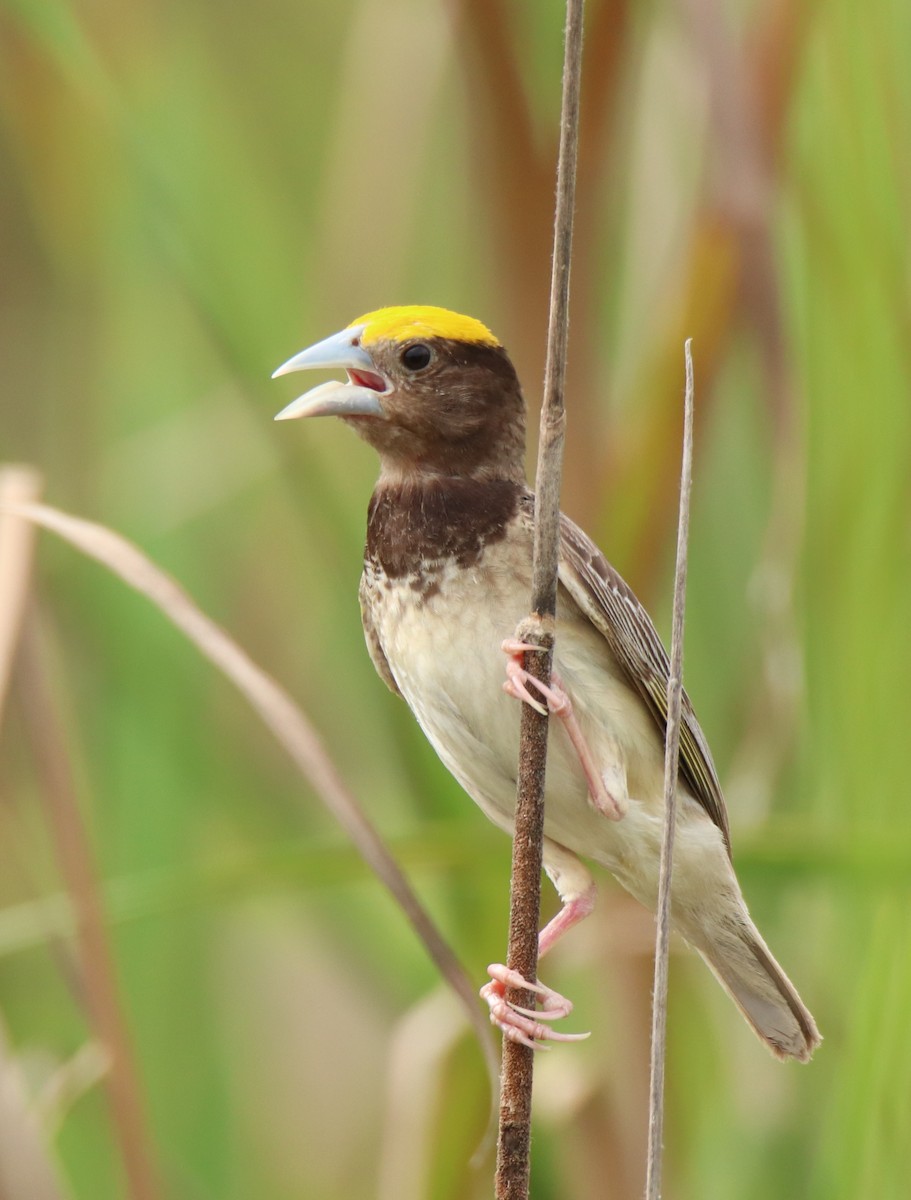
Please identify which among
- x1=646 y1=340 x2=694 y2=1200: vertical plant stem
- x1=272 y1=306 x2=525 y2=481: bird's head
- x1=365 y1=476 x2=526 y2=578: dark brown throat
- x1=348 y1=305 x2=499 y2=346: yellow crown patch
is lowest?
x1=646 y1=340 x2=694 y2=1200: vertical plant stem

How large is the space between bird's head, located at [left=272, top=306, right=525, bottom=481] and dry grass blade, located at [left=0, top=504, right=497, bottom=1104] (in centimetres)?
47

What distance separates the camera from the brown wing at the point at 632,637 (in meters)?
2.36

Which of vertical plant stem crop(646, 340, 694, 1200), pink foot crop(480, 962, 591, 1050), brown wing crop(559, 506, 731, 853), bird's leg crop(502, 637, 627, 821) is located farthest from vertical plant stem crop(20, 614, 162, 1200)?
vertical plant stem crop(646, 340, 694, 1200)

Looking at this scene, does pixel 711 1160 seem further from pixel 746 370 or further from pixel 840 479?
pixel 746 370

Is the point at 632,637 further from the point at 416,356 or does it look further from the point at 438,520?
the point at 416,356

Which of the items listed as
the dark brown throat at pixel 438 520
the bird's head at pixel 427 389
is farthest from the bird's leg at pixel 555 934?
the bird's head at pixel 427 389

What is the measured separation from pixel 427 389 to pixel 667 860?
1.06 metres

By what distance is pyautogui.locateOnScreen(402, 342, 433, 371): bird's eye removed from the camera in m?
2.46

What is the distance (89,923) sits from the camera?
225cm

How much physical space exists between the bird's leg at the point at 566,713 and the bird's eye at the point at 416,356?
49 cm

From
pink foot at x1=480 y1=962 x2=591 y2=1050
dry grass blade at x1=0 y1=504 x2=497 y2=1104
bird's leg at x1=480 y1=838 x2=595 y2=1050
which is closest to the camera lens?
dry grass blade at x1=0 y1=504 x2=497 y2=1104

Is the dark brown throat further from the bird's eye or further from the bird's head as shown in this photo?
the bird's eye

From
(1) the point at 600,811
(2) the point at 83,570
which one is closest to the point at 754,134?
(1) the point at 600,811

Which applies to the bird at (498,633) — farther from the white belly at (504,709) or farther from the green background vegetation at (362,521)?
the green background vegetation at (362,521)
